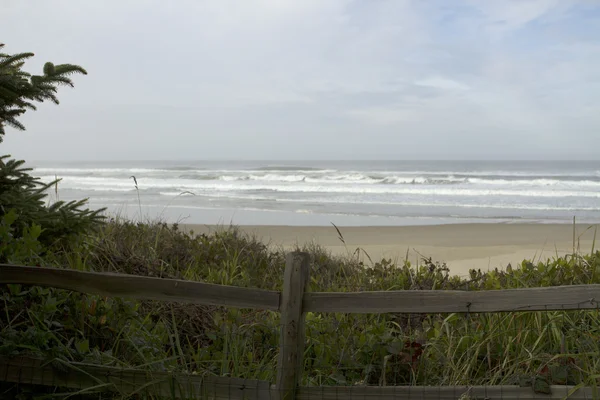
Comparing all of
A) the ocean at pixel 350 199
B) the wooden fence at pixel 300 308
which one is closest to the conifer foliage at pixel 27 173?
the wooden fence at pixel 300 308

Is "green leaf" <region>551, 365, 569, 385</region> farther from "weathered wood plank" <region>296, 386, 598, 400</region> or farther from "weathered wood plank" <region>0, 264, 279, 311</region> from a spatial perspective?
"weathered wood plank" <region>0, 264, 279, 311</region>

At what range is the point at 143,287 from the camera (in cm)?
364

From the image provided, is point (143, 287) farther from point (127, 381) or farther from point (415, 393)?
point (415, 393)

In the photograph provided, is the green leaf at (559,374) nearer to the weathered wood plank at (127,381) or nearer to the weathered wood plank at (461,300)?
the weathered wood plank at (461,300)

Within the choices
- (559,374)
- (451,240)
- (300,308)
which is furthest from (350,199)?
(300,308)

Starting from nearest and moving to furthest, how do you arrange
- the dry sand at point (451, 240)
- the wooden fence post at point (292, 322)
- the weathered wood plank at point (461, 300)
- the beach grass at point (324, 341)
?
the weathered wood plank at point (461, 300), the wooden fence post at point (292, 322), the beach grass at point (324, 341), the dry sand at point (451, 240)

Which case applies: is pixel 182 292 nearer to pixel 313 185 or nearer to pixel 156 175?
pixel 313 185

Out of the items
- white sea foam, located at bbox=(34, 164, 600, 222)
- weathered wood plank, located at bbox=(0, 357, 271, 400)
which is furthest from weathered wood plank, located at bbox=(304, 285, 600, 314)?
white sea foam, located at bbox=(34, 164, 600, 222)

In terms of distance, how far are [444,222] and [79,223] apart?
15924mm

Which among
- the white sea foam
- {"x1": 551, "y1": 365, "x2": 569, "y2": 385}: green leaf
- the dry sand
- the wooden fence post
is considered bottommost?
the dry sand

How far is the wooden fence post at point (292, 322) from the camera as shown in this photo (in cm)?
332

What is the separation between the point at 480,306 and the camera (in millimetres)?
3279

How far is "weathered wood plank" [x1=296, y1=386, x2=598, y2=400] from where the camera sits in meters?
3.35

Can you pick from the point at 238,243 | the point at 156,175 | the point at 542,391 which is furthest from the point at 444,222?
the point at 156,175
